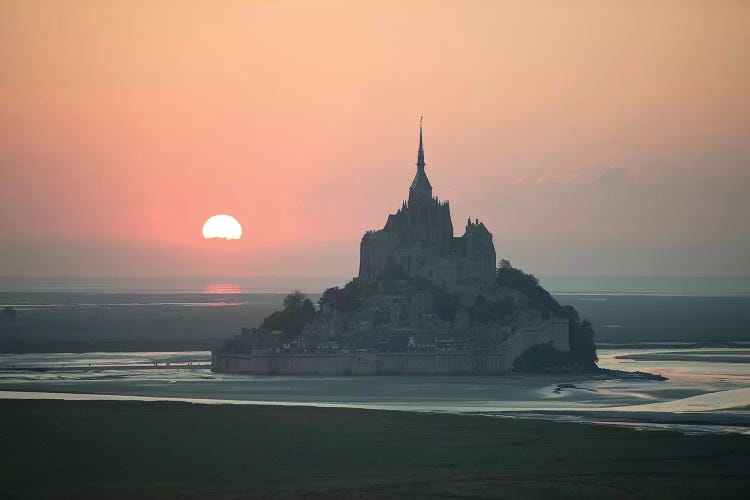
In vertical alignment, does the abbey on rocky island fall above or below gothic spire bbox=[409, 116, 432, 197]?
below

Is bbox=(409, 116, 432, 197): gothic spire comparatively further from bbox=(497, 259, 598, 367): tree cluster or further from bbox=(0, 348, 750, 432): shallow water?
bbox=(0, 348, 750, 432): shallow water

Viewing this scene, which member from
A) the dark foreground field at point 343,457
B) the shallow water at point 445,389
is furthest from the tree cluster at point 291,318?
the dark foreground field at point 343,457

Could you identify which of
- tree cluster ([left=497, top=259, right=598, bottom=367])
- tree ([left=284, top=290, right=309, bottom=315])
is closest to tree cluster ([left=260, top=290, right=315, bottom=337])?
tree ([left=284, top=290, right=309, bottom=315])

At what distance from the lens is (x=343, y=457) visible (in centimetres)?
6028

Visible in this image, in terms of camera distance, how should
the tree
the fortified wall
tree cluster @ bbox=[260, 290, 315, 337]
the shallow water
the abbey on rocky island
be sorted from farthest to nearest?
the tree, tree cluster @ bbox=[260, 290, 315, 337], the abbey on rocky island, the fortified wall, the shallow water

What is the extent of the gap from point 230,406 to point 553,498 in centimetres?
3161

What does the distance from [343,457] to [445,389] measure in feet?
119

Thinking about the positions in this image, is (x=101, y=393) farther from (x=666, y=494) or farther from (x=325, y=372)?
(x=666, y=494)

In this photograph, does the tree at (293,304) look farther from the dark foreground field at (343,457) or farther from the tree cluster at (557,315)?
the dark foreground field at (343,457)

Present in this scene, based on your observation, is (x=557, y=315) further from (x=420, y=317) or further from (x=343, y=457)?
(x=343, y=457)

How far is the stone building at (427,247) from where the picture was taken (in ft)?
445

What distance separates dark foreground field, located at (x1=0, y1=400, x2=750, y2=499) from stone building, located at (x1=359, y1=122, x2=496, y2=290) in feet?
199

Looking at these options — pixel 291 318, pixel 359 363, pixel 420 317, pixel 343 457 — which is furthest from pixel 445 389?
pixel 343 457

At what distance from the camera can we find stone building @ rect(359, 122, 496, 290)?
135750 mm
